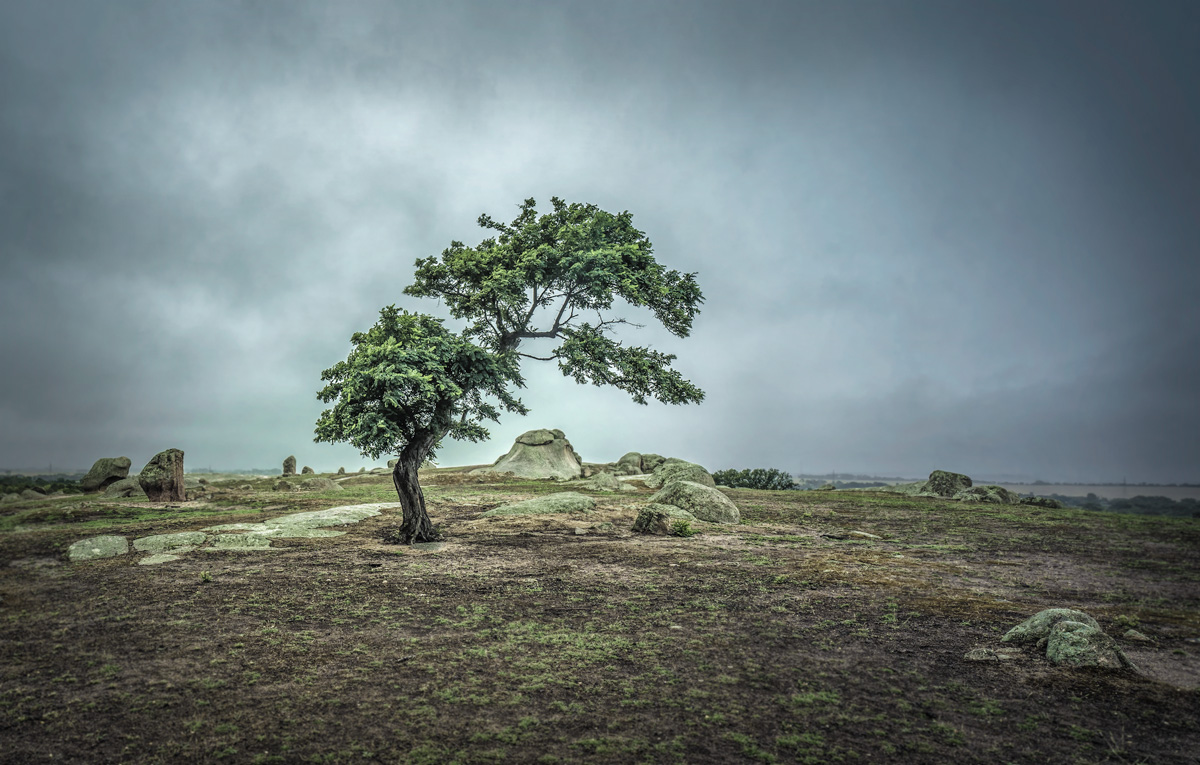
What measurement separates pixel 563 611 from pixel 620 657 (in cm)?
200

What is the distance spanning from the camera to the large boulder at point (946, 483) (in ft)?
105

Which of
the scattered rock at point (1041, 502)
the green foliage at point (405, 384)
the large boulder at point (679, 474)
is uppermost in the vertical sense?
the green foliage at point (405, 384)

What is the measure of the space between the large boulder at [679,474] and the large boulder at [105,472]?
30.3 m

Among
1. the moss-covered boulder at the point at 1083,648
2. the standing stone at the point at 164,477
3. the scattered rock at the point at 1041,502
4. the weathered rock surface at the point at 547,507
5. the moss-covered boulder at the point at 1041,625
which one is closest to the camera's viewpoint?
the moss-covered boulder at the point at 1083,648

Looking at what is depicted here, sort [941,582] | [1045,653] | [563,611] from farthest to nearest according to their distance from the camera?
[941,582], [563,611], [1045,653]

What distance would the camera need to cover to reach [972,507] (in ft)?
86.6

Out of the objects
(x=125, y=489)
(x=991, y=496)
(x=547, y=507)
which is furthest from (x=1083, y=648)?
(x=125, y=489)

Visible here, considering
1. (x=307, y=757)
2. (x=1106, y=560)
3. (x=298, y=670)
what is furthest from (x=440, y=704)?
(x=1106, y=560)

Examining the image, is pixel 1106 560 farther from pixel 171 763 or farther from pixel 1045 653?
pixel 171 763

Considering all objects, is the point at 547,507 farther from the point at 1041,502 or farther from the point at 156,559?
the point at 1041,502

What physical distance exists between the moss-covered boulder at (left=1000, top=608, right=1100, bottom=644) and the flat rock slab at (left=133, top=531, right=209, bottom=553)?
16.0 m

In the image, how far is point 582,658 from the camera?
6.45 m

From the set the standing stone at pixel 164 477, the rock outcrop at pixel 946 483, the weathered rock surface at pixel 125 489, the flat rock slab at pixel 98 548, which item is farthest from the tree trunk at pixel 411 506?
the rock outcrop at pixel 946 483

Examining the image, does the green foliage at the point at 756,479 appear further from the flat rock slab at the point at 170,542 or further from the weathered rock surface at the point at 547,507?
the flat rock slab at the point at 170,542
